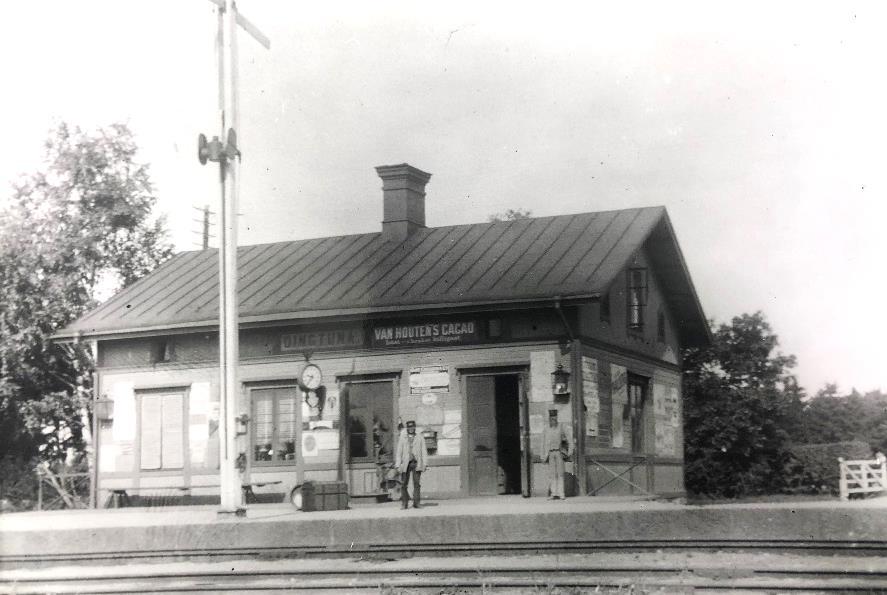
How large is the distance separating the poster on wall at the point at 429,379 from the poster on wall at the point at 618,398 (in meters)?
3.34

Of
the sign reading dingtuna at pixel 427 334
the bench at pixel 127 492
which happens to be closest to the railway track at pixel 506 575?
the sign reading dingtuna at pixel 427 334

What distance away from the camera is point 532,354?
19.2 meters

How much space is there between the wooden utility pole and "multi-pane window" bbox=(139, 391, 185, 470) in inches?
234

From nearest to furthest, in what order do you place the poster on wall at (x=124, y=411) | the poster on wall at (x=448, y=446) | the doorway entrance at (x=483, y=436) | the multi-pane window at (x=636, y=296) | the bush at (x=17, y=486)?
the doorway entrance at (x=483, y=436) → the poster on wall at (x=448, y=446) → the multi-pane window at (x=636, y=296) → the poster on wall at (x=124, y=411) → the bush at (x=17, y=486)

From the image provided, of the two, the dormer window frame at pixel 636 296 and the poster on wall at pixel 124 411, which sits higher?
the dormer window frame at pixel 636 296

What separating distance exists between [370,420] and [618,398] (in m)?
4.82

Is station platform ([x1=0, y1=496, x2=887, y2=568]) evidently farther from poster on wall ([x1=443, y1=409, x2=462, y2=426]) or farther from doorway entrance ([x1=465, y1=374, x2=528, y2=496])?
poster on wall ([x1=443, y1=409, x2=462, y2=426])

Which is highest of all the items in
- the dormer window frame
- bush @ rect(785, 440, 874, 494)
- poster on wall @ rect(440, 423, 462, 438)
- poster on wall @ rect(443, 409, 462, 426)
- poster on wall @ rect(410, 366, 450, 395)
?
the dormer window frame

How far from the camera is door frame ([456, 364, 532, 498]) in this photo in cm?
1908

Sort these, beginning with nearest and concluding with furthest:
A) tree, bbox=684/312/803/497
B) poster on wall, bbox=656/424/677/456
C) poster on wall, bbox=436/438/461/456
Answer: poster on wall, bbox=436/438/461/456 → poster on wall, bbox=656/424/677/456 → tree, bbox=684/312/803/497

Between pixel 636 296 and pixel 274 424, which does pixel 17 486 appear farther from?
pixel 636 296

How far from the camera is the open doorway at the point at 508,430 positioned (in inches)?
834

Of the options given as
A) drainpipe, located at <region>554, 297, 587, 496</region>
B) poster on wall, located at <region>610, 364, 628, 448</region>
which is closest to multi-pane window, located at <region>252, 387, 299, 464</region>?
drainpipe, located at <region>554, 297, 587, 496</region>

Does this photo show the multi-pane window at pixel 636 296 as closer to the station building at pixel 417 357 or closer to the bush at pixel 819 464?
the station building at pixel 417 357
